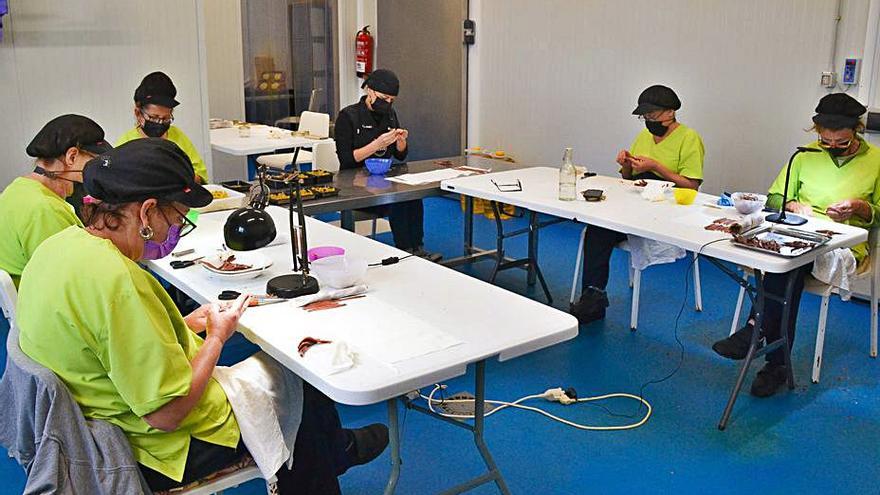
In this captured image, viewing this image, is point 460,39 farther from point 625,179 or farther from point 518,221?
point 625,179

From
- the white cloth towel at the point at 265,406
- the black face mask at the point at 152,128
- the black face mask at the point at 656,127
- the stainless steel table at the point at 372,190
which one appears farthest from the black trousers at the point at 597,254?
the white cloth towel at the point at 265,406

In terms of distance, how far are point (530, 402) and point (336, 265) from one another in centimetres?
125

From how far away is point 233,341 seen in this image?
379cm

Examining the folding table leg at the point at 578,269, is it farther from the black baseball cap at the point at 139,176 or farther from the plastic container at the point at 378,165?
the black baseball cap at the point at 139,176

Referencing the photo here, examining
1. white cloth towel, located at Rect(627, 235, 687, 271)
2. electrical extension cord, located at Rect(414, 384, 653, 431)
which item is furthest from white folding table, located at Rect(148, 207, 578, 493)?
white cloth towel, located at Rect(627, 235, 687, 271)

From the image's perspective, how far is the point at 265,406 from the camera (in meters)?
1.96

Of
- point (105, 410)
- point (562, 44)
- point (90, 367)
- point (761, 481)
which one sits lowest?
point (761, 481)

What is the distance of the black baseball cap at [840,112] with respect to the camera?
3396 millimetres

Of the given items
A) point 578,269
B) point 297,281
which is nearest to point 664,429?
point 578,269

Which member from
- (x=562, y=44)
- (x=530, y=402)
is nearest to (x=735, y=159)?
(x=562, y=44)

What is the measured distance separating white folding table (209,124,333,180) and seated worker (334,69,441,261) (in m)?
0.70

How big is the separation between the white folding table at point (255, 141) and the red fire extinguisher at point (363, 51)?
4.21 ft

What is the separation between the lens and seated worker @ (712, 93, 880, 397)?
3404mm

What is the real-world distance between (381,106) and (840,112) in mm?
2450
